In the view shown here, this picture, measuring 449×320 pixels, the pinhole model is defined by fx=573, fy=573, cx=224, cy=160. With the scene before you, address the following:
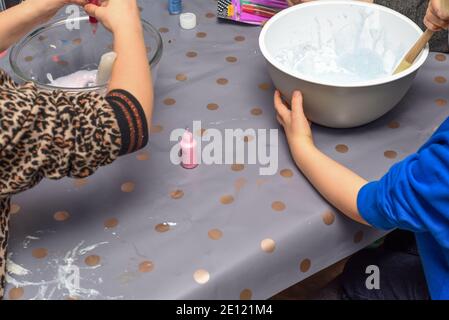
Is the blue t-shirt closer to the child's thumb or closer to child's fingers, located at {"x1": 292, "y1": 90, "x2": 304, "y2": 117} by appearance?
child's fingers, located at {"x1": 292, "y1": 90, "x2": 304, "y2": 117}

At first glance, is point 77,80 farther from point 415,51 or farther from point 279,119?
point 415,51

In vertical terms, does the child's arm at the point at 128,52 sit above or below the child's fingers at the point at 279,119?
above

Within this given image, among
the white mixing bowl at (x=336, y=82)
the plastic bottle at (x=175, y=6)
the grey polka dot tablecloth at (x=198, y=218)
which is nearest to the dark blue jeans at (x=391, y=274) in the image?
the grey polka dot tablecloth at (x=198, y=218)

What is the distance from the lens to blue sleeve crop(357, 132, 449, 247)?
2.26 ft

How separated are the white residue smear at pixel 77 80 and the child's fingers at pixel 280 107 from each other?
32cm

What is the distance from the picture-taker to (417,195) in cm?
71

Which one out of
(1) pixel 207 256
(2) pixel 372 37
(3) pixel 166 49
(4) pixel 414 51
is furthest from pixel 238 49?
(1) pixel 207 256

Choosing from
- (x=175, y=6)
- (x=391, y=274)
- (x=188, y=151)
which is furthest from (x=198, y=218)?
(x=175, y=6)

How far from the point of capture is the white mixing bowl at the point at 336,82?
2.84 feet

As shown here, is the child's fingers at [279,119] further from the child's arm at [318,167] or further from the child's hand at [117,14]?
the child's hand at [117,14]

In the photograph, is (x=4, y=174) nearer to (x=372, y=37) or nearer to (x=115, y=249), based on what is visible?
(x=115, y=249)

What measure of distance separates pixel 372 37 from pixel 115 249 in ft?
1.98

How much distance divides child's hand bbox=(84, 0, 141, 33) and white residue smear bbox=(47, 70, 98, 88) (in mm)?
202

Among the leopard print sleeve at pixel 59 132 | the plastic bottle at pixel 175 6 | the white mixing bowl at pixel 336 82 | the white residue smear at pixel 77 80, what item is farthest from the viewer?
the plastic bottle at pixel 175 6
